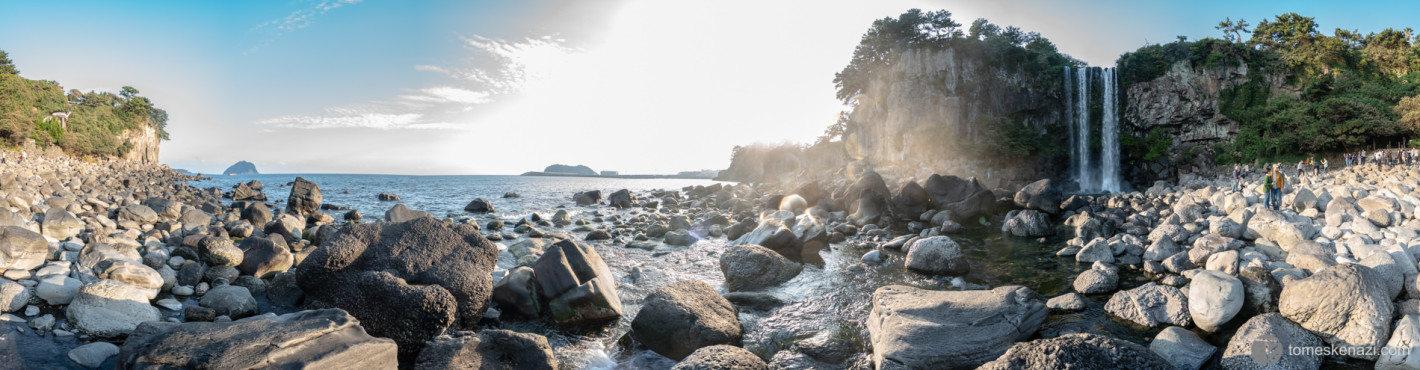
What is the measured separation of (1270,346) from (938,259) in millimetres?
6226

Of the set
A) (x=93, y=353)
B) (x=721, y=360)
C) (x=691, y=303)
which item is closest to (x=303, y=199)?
(x=93, y=353)

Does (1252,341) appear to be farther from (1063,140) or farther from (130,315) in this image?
(1063,140)

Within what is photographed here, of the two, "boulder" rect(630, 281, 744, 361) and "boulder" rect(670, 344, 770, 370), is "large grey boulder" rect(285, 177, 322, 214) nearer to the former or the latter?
"boulder" rect(630, 281, 744, 361)

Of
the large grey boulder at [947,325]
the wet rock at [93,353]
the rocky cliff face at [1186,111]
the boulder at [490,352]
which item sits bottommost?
the large grey boulder at [947,325]

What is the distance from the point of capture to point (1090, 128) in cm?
4478

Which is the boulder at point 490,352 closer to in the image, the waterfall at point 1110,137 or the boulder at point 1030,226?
the boulder at point 1030,226

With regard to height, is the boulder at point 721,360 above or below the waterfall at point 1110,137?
below

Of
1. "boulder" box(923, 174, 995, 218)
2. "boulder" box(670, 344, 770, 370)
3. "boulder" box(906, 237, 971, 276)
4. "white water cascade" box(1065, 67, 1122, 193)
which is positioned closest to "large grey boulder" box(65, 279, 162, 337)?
"boulder" box(670, 344, 770, 370)

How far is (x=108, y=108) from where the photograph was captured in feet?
250

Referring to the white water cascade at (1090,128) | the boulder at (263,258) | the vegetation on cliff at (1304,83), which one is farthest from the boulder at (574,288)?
the vegetation on cliff at (1304,83)

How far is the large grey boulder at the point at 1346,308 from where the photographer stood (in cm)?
646

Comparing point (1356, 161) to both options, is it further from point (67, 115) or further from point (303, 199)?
point (67, 115)

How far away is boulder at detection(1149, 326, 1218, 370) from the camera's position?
6426 millimetres

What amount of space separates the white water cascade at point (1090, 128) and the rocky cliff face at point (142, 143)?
424 ft
